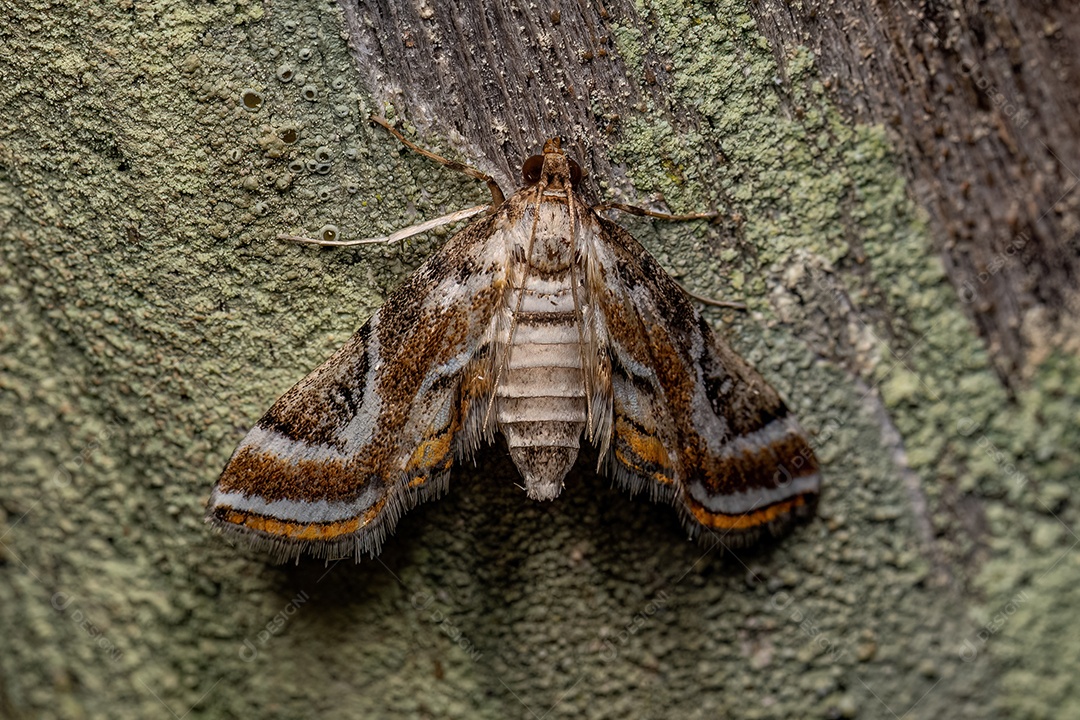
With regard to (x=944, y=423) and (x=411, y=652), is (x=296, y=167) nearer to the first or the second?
(x=411, y=652)


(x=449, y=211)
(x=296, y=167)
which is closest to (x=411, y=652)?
(x=449, y=211)

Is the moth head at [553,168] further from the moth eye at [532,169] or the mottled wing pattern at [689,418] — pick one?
Result: the mottled wing pattern at [689,418]

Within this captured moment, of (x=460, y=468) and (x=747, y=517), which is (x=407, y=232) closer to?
(x=460, y=468)

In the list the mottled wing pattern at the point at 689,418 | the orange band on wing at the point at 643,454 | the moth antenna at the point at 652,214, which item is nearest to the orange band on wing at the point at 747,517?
the mottled wing pattern at the point at 689,418

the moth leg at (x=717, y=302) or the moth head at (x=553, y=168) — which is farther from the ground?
the moth head at (x=553, y=168)

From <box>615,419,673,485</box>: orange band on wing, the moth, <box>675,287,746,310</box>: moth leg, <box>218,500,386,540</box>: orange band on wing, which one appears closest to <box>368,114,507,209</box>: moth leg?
the moth

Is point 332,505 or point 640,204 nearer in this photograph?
point 332,505
